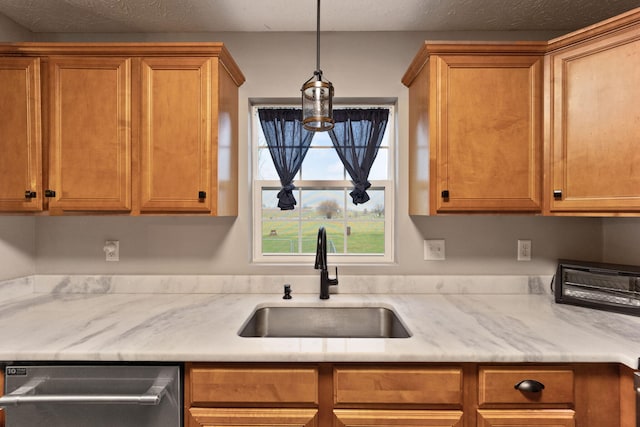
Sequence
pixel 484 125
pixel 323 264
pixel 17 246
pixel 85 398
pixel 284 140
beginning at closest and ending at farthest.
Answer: pixel 85 398
pixel 484 125
pixel 323 264
pixel 17 246
pixel 284 140

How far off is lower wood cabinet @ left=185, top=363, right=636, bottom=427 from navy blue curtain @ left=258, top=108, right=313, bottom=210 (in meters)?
1.18

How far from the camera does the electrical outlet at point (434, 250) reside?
1938 mm

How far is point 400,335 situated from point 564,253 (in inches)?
46.4

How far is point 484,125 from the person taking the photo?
5.07 feet

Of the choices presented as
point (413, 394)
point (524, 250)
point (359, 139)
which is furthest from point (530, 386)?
point (359, 139)

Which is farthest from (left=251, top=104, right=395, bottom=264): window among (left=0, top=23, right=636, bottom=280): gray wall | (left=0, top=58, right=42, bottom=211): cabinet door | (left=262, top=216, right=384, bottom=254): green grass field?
(left=0, top=58, right=42, bottom=211): cabinet door

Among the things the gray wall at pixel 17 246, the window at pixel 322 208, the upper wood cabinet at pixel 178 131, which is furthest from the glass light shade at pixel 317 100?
the gray wall at pixel 17 246

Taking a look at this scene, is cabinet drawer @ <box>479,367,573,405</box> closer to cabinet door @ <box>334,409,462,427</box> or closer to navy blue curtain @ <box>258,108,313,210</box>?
cabinet door @ <box>334,409,462,427</box>

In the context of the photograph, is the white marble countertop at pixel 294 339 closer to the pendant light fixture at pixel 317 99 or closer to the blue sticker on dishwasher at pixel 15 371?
the blue sticker on dishwasher at pixel 15 371

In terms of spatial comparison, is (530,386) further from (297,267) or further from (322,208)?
(322,208)

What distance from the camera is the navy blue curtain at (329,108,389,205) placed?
2.01m

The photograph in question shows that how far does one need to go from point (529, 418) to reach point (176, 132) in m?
1.82

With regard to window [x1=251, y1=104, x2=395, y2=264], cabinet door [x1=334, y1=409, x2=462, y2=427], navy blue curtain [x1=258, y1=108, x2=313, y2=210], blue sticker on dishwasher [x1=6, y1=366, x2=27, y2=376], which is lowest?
cabinet door [x1=334, y1=409, x2=462, y2=427]

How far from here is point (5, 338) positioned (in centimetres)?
121
